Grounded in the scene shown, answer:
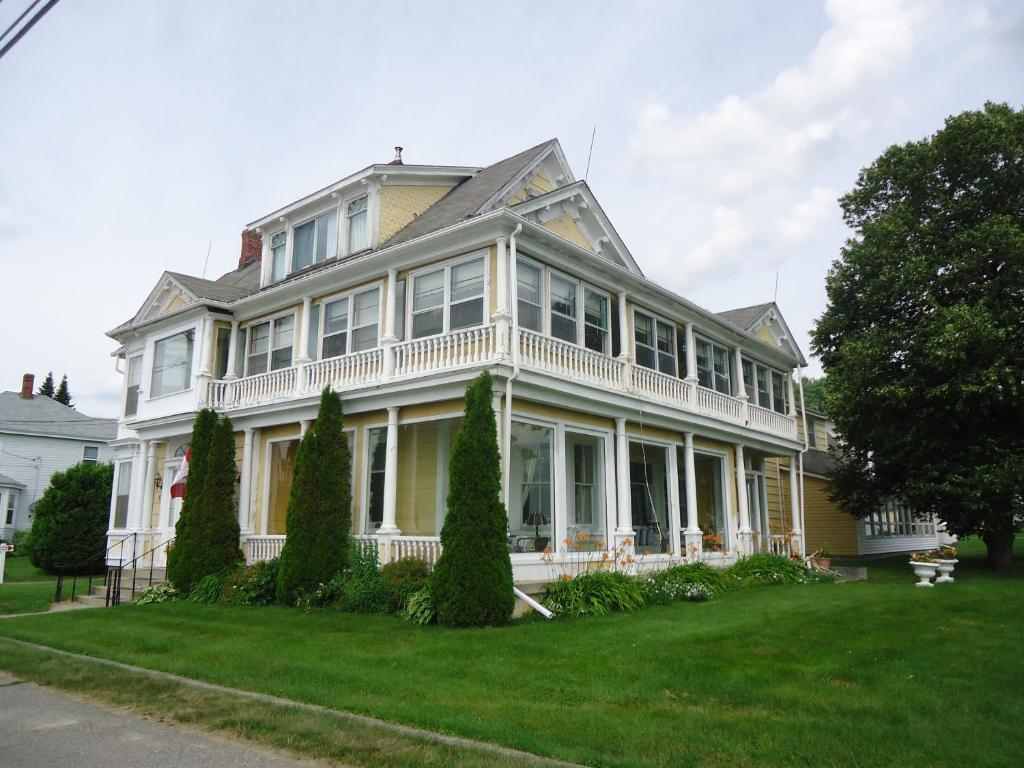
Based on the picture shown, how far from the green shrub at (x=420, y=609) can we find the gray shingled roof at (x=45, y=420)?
3731 centimetres

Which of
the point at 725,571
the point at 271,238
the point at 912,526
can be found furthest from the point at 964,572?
the point at 271,238

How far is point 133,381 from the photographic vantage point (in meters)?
22.7

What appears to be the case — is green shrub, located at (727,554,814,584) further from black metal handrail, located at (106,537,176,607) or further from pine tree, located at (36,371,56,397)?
pine tree, located at (36,371,56,397)

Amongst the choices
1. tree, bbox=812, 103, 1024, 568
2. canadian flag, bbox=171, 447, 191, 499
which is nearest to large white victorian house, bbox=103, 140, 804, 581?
canadian flag, bbox=171, 447, 191, 499

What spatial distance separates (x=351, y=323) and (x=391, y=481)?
4.11 metres

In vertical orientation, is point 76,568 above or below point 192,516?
below

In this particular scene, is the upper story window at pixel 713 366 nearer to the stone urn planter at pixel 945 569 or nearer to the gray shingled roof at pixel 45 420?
the stone urn planter at pixel 945 569

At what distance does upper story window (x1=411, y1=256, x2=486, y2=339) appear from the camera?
1466cm

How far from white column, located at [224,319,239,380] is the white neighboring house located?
25.8 metres

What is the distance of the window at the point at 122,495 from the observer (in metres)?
21.5

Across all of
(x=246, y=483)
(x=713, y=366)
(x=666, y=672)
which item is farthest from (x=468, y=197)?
(x=666, y=672)

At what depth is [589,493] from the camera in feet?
53.7

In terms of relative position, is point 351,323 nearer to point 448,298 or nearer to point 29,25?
point 448,298

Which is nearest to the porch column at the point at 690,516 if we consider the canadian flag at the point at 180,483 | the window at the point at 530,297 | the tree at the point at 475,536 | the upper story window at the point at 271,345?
the window at the point at 530,297
